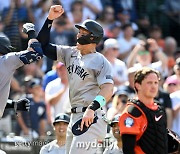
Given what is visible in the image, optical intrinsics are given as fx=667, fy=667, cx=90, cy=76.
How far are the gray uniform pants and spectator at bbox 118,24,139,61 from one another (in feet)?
21.3

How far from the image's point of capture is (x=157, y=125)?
20.9 feet

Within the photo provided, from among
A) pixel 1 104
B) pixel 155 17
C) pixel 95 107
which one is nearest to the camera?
pixel 95 107

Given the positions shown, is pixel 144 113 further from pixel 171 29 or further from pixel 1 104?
pixel 171 29

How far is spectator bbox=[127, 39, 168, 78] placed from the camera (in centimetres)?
1220

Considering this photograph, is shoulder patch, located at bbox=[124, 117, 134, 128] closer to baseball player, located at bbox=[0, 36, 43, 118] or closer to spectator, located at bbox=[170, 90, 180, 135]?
baseball player, located at bbox=[0, 36, 43, 118]

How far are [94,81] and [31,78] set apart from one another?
470 centimetres

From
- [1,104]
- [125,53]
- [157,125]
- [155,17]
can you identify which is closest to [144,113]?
[157,125]

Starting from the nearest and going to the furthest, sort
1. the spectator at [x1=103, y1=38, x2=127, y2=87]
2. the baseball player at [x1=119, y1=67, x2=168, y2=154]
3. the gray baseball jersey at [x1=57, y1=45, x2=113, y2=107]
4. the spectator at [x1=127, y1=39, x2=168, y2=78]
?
the baseball player at [x1=119, y1=67, x2=168, y2=154] → the gray baseball jersey at [x1=57, y1=45, x2=113, y2=107] → the spectator at [x1=103, y1=38, x2=127, y2=87] → the spectator at [x1=127, y1=39, x2=168, y2=78]

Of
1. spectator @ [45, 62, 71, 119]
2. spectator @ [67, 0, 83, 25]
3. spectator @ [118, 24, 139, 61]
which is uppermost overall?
spectator @ [67, 0, 83, 25]

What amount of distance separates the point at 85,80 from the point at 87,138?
639mm

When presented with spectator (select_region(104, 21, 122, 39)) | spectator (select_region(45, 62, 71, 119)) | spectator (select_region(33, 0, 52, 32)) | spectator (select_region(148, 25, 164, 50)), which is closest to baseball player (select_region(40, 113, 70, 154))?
spectator (select_region(45, 62, 71, 119))

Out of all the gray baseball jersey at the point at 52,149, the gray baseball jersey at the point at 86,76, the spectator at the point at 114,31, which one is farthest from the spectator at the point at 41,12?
the gray baseball jersey at the point at 86,76

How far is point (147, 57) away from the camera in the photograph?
1216 centimetres

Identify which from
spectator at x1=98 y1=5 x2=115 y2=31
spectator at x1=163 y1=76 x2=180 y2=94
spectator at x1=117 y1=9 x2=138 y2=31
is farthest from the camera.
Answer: spectator at x1=117 y1=9 x2=138 y2=31
